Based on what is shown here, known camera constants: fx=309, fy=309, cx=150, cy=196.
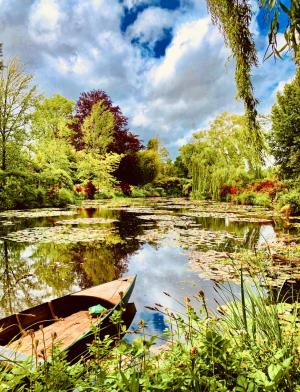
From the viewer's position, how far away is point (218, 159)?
1180 inches

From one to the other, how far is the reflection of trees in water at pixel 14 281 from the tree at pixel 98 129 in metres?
21.4

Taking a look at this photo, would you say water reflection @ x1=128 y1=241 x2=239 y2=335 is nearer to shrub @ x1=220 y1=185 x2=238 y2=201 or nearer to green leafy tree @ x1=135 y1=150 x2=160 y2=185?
shrub @ x1=220 y1=185 x2=238 y2=201

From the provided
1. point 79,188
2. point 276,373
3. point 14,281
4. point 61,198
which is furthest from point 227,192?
point 276,373

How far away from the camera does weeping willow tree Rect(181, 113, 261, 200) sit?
24.4m

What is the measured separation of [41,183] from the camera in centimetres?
1902

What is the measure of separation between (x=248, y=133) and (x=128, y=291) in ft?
8.81

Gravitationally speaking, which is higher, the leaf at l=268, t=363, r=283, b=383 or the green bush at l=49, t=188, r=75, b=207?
the green bush at l=49, t=188, r=75, b=207

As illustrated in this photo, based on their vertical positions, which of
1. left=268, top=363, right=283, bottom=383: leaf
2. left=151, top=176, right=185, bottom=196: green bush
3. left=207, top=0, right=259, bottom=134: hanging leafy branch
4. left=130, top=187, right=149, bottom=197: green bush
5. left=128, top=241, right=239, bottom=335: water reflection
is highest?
left=207, top=0, right=259, bottom=134: hanging leafy branch

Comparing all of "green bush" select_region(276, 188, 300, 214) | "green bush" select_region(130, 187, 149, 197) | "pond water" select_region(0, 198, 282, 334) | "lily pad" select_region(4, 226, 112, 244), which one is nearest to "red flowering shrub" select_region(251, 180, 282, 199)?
"green bush" select_region(276, 188, 300, 214)

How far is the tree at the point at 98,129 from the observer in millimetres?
28498

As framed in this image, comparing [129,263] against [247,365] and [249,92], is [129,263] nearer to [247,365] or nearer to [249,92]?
[249,92]

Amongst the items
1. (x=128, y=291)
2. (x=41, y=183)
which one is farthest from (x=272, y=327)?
(x=41, y=183)

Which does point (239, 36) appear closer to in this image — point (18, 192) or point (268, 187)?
point (18, 192)

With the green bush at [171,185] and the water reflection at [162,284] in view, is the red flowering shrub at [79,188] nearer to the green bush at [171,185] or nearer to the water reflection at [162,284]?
the green bush at [171,185]
